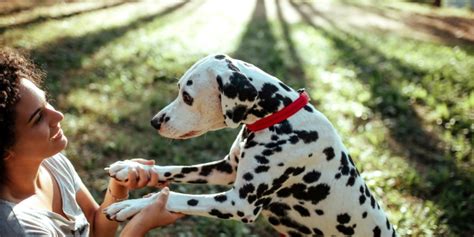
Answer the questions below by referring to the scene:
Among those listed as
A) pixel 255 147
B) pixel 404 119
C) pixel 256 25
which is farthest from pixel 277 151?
pixel 256 25

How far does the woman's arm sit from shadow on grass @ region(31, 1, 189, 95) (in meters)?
4.07

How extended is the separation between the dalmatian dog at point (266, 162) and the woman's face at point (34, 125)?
51 centimetres

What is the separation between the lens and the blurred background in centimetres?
530

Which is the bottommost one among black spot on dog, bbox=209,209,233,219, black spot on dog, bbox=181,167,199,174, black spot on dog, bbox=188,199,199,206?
black spot on dog, bbox=209,209,233,219

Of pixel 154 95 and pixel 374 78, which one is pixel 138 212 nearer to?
pixel 154 95

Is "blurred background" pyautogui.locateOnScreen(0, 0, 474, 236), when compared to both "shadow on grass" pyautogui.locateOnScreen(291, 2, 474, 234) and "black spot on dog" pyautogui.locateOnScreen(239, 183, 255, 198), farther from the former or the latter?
"black spot on dog" pyautogui.locateOnScreen(239, 183, 255, 198)

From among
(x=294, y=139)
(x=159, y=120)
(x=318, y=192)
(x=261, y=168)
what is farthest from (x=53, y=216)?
(x=318, y=192)

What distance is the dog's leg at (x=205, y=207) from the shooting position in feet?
8.83

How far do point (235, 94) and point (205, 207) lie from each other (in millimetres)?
634

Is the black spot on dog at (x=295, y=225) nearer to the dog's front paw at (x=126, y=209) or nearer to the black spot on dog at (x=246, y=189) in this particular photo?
the black spot on dog at (x=246, y=189)

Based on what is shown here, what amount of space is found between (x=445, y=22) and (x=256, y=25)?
6785mm

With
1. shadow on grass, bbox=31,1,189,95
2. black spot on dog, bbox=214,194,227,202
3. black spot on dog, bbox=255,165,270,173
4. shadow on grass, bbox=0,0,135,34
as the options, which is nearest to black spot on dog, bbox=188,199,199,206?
black spot on dog, bbox=214,194,227,202

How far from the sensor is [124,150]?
578 cm

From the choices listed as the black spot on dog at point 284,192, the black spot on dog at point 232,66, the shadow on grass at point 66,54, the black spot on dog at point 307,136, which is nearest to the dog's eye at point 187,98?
the black spot on dog at point 232,66
